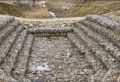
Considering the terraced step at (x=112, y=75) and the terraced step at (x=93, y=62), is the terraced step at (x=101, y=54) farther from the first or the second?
the terraced step at (x=112, y=75)

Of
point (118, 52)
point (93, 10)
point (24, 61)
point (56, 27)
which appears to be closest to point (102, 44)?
point (118, 52)

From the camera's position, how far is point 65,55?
13.7 meters

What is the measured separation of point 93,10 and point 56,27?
1166cm

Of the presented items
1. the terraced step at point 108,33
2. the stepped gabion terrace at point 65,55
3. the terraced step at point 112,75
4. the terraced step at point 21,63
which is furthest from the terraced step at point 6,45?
the terraced step at point 108,33

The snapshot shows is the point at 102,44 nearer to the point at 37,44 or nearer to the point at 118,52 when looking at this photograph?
the point at 118,52

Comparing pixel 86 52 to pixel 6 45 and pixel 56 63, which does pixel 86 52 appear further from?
pixel 6 45

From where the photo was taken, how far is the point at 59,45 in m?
15.9

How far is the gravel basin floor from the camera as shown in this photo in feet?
35.2

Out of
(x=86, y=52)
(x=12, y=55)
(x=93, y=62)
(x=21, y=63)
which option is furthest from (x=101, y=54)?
(x=12, y=55)

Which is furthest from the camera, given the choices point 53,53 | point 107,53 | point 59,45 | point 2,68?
point 59,45

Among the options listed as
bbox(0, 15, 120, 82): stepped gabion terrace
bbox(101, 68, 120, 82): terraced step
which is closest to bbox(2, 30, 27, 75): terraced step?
bbox(0, 15, 120, 82): stepped gabion terrace

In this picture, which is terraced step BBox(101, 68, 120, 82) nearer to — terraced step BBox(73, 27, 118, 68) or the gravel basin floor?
terraced step BBox(73, 27, 118, 68)

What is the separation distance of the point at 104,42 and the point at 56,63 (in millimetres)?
1950

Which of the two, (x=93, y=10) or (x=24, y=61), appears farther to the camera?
(x=93, y=10)
